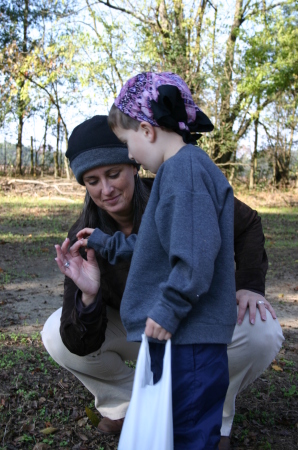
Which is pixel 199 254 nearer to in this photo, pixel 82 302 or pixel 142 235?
pixel 142 235

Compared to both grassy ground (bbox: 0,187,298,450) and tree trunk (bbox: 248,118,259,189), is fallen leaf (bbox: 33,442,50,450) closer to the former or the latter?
grassy ground (bbox: 0,187,298,450)

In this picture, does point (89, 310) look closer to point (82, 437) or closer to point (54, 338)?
point (54, 338)

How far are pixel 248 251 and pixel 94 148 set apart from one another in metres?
0.90

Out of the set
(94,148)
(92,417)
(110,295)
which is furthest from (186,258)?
(92,417)

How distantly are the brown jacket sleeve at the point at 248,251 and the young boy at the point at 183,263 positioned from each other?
784 millimetres

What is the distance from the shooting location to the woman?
2385 millimetres

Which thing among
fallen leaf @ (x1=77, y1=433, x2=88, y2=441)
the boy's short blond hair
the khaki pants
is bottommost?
fallen leaf @ (x1=77, y1=433, x2=88, y2=441)

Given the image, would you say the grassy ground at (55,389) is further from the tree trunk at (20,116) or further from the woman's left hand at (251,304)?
the tree trunk at (20,116)

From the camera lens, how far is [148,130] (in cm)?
187

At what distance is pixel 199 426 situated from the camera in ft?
5.71

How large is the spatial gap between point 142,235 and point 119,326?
1.05 m

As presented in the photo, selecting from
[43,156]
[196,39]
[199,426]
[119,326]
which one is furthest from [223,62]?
[199,426]

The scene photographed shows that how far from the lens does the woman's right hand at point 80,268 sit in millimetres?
2219

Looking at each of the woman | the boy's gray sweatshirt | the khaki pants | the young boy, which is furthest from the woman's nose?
the khaki pants
